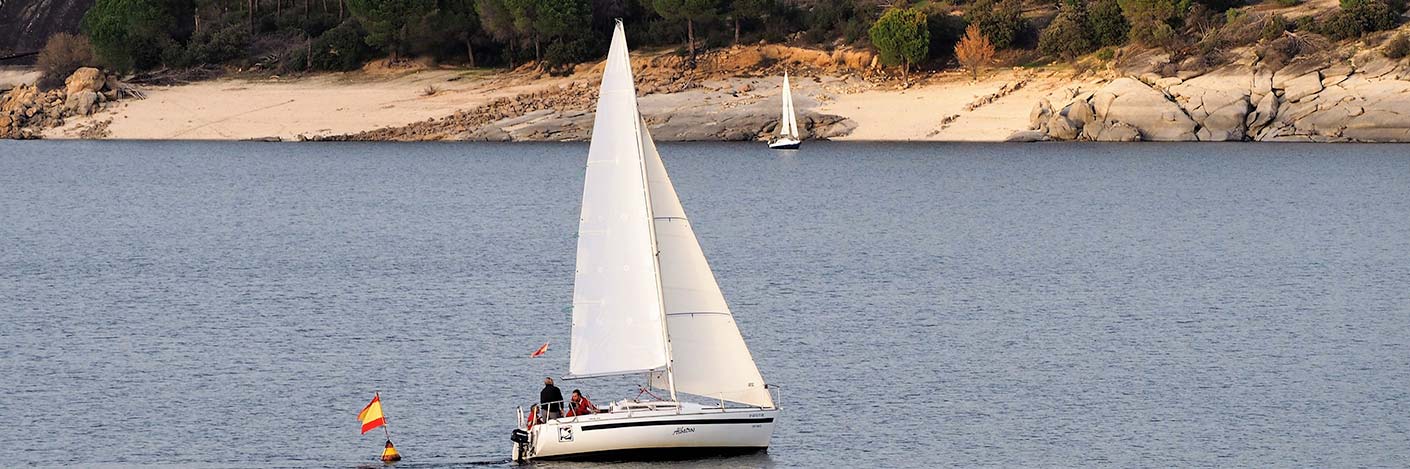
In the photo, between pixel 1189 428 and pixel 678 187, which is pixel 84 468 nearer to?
pixel 1189 428

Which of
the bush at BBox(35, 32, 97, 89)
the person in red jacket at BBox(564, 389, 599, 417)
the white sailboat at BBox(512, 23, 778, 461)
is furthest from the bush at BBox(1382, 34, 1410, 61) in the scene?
the person in red jacket at BBox(564, 389, 599, 417)

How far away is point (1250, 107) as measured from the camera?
11312 centimetres

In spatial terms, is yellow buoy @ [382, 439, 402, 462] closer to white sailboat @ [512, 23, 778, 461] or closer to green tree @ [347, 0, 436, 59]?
white sailboat @ [512, 23, 778, 461]

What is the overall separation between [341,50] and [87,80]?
54.5 feet

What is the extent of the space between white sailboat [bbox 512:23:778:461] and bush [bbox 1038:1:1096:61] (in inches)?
3461

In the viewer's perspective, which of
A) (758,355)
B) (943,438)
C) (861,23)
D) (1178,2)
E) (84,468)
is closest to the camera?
(84,468)

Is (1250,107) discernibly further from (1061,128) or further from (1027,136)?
(1027,136)

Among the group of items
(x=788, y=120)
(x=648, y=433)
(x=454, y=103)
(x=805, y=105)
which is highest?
(x=648, y=433)

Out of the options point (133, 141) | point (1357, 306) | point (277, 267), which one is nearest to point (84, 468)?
point (277, 267)

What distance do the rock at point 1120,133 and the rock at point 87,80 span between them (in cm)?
6452

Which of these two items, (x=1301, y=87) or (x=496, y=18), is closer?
(x=1301, y=87)

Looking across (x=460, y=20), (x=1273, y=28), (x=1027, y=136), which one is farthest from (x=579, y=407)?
(x=460, y=20)

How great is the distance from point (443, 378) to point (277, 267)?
22.9m

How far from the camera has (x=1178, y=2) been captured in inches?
4707
